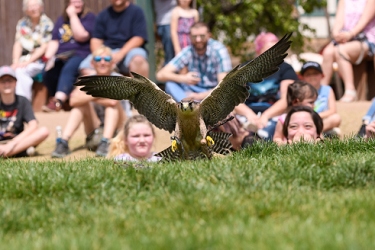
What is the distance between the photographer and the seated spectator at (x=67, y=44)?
13188mm

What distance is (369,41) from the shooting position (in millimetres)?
12156

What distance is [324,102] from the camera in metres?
10.9

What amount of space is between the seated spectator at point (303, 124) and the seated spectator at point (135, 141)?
5.25 feet

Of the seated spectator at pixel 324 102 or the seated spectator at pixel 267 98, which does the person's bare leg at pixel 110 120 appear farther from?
the seated spectator at pixel 324 102

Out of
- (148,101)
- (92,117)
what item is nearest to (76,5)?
(92,117)

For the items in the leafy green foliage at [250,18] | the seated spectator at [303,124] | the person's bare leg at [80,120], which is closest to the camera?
the seated spectator at [303,124]

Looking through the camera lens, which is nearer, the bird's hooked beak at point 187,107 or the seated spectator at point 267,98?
the bird's hooked beak at point 187,107

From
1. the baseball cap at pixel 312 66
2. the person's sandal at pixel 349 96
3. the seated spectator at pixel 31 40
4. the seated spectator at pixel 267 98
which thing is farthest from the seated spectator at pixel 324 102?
the seated spectator at pixel 31 40

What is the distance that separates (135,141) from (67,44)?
15.9ft

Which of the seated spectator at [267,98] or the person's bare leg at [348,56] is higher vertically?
the person's bare leg at [348,56]

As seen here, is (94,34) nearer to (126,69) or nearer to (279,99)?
(126,69)

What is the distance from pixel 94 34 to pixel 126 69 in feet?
2.88

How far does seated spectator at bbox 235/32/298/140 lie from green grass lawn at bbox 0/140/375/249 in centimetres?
422

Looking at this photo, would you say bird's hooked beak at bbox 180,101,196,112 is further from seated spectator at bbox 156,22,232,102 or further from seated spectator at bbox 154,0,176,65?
seated spectator at bbox 154,0,176,65
